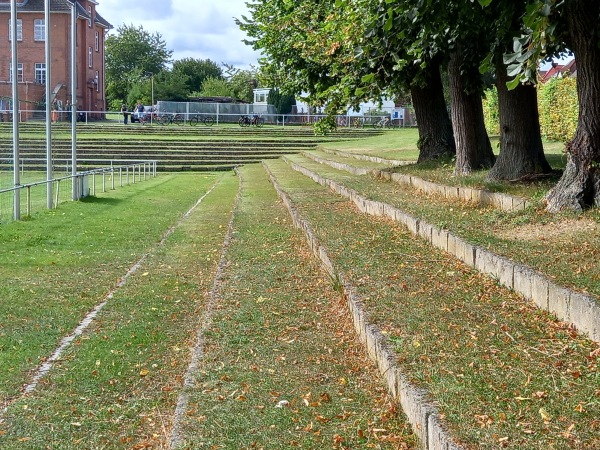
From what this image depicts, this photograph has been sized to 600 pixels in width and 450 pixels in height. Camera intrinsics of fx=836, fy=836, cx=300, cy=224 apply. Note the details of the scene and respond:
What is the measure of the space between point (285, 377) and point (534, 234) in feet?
12.5

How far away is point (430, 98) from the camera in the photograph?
59.2ft

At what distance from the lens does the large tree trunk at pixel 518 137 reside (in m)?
11.6

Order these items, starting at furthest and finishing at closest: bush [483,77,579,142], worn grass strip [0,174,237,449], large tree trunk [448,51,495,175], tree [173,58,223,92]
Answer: tree [173,58,223,92] < bush [483,77,579,142] < large tree trunk [448,51,495,175] < worn grass strip [0,174,237,449]

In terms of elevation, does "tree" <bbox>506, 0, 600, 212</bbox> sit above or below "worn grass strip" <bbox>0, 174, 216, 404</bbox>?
above

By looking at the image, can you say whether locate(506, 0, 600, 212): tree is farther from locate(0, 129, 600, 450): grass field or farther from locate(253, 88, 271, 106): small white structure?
locate(253, 88, 271, 106): small white structure

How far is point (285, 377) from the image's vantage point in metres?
4.92

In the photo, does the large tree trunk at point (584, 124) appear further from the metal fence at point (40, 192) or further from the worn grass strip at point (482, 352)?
the metal fence at point (40, 192)

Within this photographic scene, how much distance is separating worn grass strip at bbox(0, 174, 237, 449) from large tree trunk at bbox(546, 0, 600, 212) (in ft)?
12.9

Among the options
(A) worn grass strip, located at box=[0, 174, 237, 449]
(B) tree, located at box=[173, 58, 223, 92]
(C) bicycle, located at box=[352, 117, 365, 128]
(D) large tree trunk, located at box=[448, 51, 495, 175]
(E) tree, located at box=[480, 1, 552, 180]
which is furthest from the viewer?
(B) tree, located at box=[173, 58, 223, 92]

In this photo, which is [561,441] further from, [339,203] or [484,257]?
[339,203]

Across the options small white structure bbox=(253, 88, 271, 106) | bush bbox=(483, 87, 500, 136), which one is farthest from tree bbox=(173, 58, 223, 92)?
bush bbox=(483, 87, 500, 136)

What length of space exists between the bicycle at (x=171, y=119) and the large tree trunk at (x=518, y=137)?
43753mm

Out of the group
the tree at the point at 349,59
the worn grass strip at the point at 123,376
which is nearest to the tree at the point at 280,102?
the tree at the point at 349,59

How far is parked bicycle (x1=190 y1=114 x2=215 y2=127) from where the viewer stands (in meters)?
54.9
